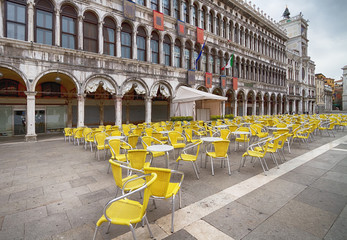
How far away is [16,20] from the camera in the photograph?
10789 millimetres

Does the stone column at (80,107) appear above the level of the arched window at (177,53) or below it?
below

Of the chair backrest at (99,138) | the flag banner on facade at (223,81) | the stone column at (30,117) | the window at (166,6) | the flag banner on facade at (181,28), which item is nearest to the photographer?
the chair backrest at (99,138)

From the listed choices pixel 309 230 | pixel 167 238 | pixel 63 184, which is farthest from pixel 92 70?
pixel 309 230

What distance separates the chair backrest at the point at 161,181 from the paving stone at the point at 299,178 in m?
3.46

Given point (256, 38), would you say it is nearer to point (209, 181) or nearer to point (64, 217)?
point (209, 181)

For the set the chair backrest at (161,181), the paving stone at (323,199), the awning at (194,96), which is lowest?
the paving stone at (323,199)

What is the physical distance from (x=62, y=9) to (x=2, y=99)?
8121mm

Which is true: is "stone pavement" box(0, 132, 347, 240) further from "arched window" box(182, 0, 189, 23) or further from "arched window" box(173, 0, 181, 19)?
"arched window" box(182, 0, 189, 23)

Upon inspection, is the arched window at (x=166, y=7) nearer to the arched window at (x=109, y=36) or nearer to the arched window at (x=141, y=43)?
the arched window at (x=141, y=43)

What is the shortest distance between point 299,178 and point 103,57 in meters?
13.7

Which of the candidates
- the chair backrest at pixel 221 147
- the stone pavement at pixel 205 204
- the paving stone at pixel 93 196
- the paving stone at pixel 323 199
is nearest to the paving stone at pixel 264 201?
the stone pavement at pixel 205 204

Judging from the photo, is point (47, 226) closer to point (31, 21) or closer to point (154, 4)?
point (31, 21)

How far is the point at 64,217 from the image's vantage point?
2.92 m

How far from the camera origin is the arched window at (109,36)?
45.9 feet
